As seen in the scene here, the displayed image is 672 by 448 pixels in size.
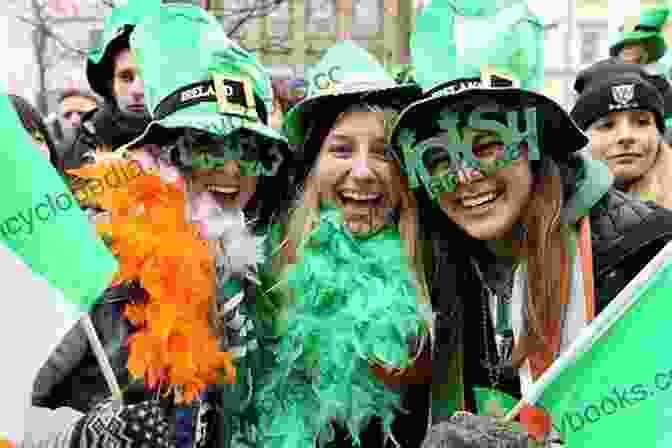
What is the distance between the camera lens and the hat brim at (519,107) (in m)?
2.91

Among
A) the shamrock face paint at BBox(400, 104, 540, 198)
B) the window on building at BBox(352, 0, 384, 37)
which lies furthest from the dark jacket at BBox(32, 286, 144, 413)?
the window on building at BBox(352, 0, 384, 37)

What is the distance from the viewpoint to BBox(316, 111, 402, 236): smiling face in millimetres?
3088

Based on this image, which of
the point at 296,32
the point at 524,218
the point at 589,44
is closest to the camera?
the point at 524,218

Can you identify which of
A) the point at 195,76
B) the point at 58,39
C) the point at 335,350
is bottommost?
the point at 335,350

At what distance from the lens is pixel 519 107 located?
9.66 feet

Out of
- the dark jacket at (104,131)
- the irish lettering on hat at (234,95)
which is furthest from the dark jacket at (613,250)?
the dark jacket at (104,131)

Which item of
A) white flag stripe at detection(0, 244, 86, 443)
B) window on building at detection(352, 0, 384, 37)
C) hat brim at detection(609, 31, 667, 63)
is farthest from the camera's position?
window on building at detection(352, 0, 384, 37)

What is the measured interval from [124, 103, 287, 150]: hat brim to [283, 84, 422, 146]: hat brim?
0.49ft

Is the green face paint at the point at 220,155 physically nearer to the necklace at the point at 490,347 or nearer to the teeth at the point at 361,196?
the teeth at the point at 361,196

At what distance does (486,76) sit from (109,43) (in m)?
2.02

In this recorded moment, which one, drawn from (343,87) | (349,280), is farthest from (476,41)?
(349,280)

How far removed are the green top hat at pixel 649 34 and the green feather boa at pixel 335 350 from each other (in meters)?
2.99

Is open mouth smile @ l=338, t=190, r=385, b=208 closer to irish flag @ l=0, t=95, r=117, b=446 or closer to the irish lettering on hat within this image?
the irish lettering on hat

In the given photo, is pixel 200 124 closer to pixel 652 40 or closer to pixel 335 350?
pixel 335 350
